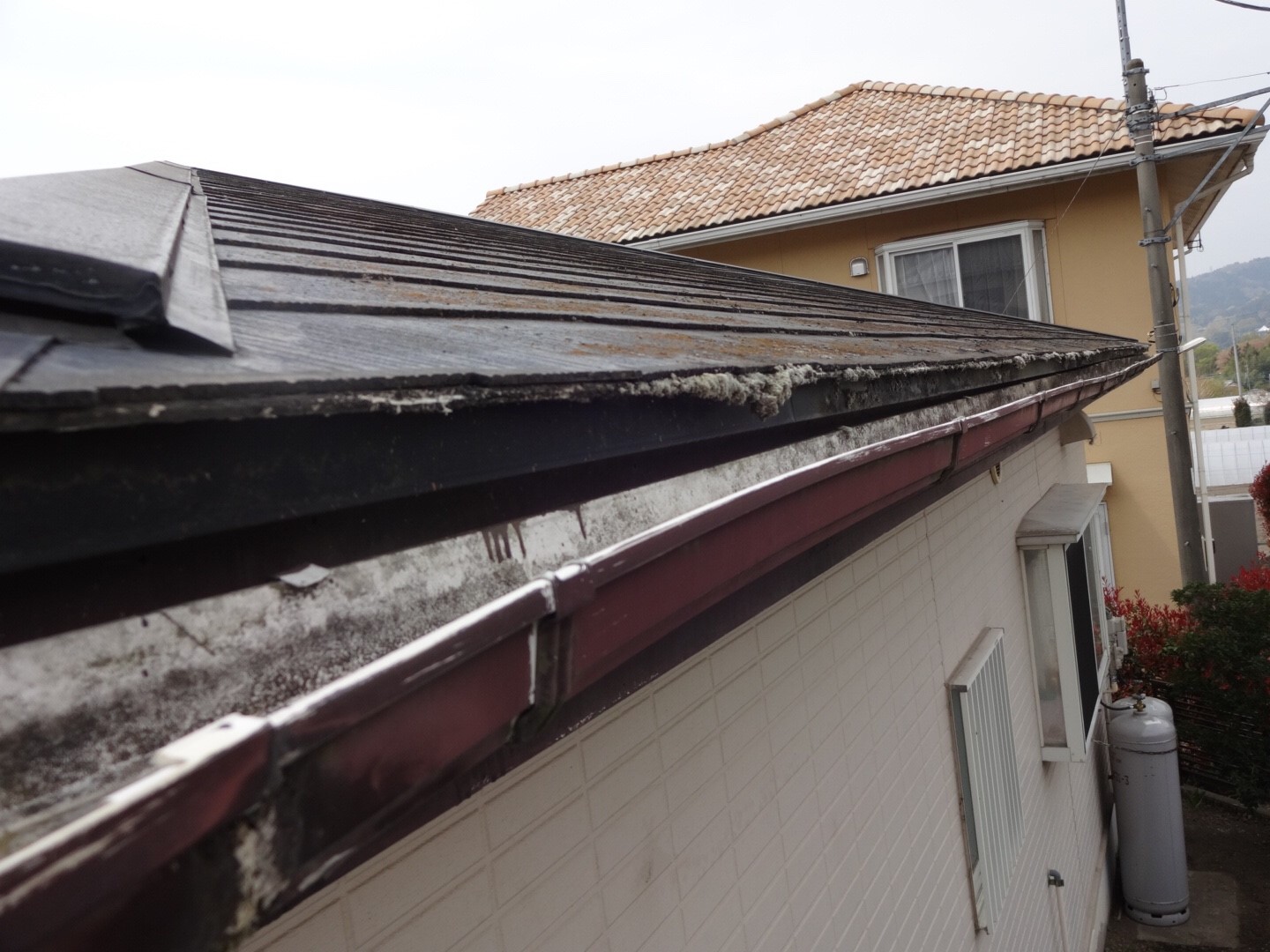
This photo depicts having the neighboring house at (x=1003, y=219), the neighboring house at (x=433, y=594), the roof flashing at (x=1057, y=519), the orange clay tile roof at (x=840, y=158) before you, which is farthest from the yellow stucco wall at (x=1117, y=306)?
the neighboring house at (x=433, y=594)

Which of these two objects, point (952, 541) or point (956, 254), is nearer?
point (952, 541)

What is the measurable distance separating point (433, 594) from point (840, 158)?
554 inches

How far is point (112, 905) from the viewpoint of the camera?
518 millimetres

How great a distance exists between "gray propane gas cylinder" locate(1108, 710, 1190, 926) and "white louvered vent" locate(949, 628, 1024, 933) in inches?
120

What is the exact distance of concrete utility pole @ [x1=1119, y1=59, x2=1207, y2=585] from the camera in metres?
10.4

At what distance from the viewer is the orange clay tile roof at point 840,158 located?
12.1m

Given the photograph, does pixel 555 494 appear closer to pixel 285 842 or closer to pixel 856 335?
pixel 285 842

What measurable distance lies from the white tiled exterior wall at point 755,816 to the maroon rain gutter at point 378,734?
0.50 m

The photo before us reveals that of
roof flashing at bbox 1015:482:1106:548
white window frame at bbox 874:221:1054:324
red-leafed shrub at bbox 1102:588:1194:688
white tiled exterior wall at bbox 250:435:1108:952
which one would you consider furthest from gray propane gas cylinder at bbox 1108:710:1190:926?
white window frame at bbox 874:221:1054:324

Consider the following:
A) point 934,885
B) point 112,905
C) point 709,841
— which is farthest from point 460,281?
point 934,885

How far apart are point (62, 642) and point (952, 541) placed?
3.93m

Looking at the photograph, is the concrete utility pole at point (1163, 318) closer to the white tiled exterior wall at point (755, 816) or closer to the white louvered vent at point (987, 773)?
the white louvered vent at point (987, 773)

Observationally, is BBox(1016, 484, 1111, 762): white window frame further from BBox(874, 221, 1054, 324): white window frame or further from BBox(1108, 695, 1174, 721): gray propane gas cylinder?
BBox(874, 221, 1054, 324): white window frame

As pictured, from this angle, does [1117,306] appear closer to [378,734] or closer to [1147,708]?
[1147,708]
